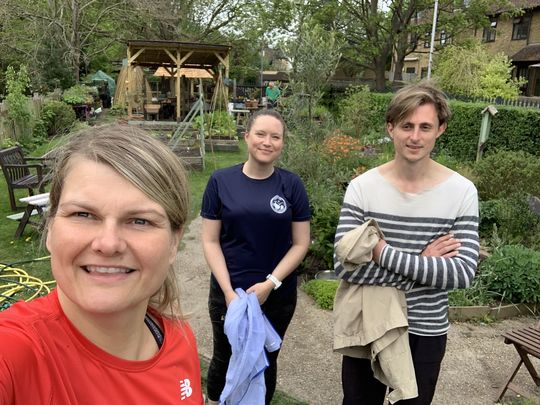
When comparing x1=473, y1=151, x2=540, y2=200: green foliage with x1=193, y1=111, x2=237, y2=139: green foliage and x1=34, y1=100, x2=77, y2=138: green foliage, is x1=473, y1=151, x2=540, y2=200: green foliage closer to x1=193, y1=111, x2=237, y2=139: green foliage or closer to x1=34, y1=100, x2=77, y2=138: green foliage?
x1=193, y1=111, x2=237, y2=139: green foliage

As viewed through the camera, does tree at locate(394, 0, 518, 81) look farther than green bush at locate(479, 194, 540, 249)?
Yes

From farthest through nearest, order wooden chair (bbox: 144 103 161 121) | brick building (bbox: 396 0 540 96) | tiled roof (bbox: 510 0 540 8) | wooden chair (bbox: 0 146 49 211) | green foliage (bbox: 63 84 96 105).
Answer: brick building (bbox: 396 0 540 96)
tiled roof (bbox: 510 0 540 8)
green foliage (bbox: 63 84 96 105)
wooden chair (bbox: 144 103 161 121)
wooden chair (bbox: 0 146 49 211)

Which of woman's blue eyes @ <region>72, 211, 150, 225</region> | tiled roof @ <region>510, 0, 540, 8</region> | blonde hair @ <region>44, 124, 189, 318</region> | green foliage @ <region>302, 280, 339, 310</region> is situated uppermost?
tiled roof @ <region>510, 0, 540, 8</region>

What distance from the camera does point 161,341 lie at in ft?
4.17

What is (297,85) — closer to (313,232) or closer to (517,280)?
(313,232)

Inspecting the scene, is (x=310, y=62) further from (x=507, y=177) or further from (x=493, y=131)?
(x=493, y=131)

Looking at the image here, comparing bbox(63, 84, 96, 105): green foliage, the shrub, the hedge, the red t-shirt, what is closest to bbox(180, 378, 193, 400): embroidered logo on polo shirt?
the red t-shirt

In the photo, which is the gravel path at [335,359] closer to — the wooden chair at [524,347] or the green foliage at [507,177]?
the wooden chair at [524,347]

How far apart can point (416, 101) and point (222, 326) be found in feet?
5.38

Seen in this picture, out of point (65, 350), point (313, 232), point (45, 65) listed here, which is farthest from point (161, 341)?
point (45, 65)

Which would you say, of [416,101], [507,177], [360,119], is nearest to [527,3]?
[360,119]

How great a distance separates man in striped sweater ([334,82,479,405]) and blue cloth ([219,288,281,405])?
53 cm

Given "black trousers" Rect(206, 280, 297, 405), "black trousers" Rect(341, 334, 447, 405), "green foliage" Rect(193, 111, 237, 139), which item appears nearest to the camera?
"black trousers" Rect(341, 334, 447, 405)

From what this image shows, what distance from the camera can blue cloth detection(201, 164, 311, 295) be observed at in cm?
252
